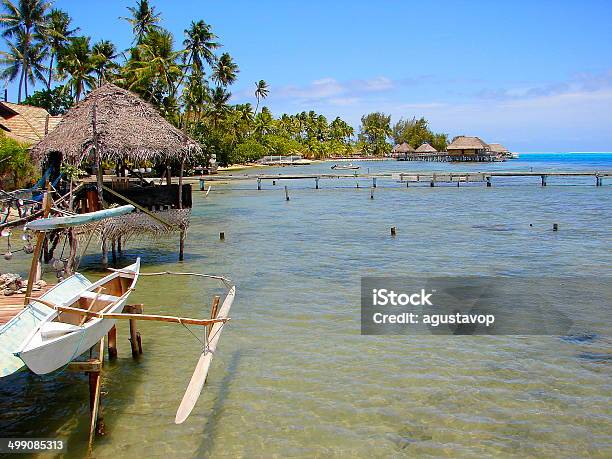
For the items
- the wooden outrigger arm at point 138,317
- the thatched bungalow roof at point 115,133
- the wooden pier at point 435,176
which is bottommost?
the wooden outrigger arm at point 138,317

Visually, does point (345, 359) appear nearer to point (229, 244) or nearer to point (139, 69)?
point (229, 244)

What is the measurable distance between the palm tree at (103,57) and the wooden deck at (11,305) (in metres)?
48.6

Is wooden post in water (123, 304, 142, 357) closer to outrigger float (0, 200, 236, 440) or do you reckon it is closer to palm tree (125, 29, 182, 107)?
outrigger float (0, 200, 236, 440)

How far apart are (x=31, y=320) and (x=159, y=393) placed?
80.6 inches

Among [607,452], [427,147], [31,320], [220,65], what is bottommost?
[607,452]

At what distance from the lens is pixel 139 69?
45250 millimetres

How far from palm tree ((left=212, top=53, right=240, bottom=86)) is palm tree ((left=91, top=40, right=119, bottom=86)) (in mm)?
13279

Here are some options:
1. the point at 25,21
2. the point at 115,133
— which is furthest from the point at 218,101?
the point at 115,133

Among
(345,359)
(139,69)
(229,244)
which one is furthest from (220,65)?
(345,359)

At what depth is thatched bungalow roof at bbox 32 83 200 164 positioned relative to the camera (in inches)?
502

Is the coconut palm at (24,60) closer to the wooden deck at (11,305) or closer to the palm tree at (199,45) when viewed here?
the palm tree at (199,45)

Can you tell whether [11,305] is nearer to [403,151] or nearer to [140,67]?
[140,67]

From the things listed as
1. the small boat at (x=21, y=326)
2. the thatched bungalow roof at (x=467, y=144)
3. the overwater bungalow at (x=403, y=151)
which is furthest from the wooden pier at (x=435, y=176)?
the overwater bungalow at (x=403, y=151)

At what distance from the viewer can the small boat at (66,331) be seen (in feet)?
17.1
